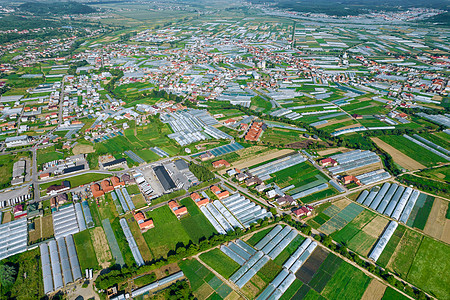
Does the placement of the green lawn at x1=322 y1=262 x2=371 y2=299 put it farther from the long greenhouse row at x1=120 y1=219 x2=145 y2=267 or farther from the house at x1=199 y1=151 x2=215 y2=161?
the house at x1=199 y1=151 x2=215 y2=161

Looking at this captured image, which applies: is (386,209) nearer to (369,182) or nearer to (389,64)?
(369,182)

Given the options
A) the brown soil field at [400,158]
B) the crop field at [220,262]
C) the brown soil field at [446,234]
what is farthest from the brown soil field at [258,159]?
the brown soil field at [446,234]

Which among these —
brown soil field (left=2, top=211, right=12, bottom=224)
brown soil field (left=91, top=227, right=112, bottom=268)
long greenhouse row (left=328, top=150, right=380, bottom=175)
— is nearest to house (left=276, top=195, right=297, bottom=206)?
long greenhouse row (left=328, top=150, right=380, bottom=175)

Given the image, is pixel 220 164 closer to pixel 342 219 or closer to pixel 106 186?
pixel 106 186

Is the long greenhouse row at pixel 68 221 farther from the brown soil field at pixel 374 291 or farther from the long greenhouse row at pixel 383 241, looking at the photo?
the long greenhouse row at pixel 383 241

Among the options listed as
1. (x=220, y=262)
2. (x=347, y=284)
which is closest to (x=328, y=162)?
(x=347, y=284)

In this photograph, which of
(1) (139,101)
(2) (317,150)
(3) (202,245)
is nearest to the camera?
(3) (202,245)

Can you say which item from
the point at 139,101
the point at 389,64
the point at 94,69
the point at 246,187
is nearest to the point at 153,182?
the point at 246,187
